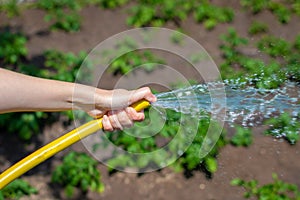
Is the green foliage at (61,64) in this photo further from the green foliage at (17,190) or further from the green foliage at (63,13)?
the green foliage at (17,190)

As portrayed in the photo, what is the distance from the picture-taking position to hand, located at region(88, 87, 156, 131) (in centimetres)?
228

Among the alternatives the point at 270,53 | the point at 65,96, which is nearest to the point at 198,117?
the point at 270,53

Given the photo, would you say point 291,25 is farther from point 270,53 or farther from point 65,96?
point 65,96

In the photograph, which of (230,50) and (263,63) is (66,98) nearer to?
(263,63)

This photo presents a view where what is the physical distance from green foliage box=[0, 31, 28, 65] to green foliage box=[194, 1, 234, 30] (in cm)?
157

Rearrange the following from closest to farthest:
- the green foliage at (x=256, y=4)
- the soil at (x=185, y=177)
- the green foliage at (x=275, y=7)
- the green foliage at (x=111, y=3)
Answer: the soil at (x=185, y=177) < the green foliage at (x=275, y=7) < the green foliage at (x=256, y=4) < the green foliage at (x=111, y=3)

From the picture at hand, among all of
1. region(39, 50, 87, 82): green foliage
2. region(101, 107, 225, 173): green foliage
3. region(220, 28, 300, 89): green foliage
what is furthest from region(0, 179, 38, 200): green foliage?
region(220, 28, 300, 89): green foliage

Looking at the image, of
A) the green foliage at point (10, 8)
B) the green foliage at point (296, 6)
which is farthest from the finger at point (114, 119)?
the green foliage at point (10, 8)

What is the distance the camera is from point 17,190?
366cm

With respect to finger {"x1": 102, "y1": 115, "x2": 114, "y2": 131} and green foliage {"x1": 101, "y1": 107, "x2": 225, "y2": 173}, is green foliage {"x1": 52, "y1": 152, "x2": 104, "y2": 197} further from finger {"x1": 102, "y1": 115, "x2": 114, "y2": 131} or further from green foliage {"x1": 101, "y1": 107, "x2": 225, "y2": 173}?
finger {"x1": 102, "y1": 115, "x2": 114, "y2": 131}

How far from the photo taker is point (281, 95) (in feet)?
12.4

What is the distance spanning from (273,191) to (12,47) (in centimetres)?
251

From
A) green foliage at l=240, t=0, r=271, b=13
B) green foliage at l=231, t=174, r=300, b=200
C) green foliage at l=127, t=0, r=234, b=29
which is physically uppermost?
green foliage at l=127, t=0, r=234, b=29

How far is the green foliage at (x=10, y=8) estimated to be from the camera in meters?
4.87
